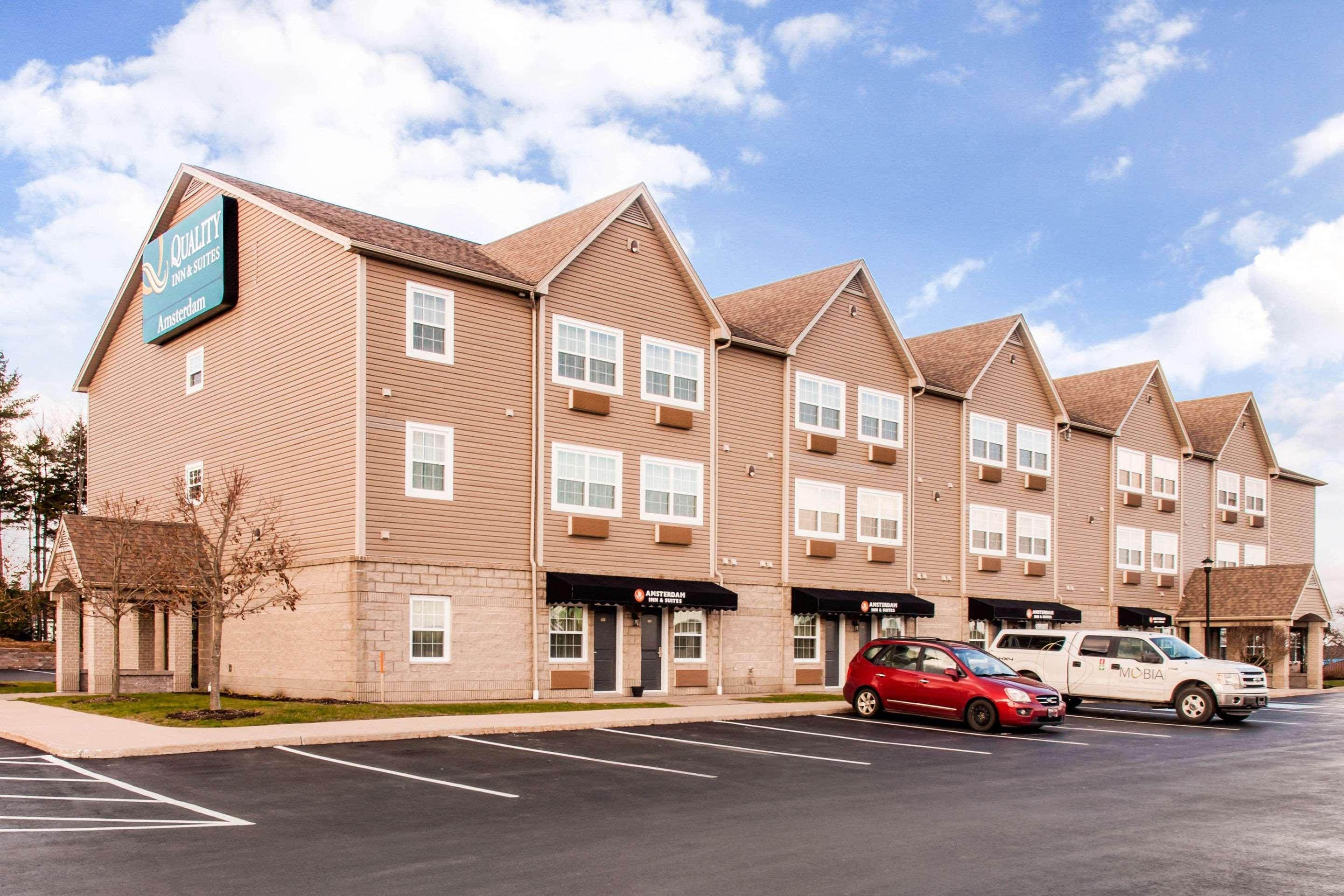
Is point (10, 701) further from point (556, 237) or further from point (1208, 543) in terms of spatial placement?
point (1208, 543)

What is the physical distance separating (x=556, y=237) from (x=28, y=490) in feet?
136

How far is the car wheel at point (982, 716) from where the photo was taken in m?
22.3

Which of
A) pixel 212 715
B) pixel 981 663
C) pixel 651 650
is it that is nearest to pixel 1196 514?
pixel 651 650

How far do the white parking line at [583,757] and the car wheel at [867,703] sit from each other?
9.07 meters

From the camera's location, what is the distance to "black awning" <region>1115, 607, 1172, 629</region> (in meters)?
46.0

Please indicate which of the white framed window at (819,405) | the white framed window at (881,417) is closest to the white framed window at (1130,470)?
the white framed window at (881,417)

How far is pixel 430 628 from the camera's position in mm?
25578

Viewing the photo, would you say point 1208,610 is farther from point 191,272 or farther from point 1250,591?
point 191,272

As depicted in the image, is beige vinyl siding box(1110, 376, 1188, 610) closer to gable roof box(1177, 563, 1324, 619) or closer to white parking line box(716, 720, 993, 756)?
gable roof box(1177, 563, 1324, 619)

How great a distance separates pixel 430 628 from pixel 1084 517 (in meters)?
29.3

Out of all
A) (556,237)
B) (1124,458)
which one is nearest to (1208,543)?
(1124,458)

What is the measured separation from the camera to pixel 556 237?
30328 millimetres

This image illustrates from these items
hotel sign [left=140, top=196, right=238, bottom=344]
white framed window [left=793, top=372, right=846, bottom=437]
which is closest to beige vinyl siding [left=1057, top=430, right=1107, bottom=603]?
white framed window [left=793, top=372, right=846, bottom=437]

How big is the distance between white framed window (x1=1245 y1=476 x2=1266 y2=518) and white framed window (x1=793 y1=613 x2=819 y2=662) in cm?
3079
